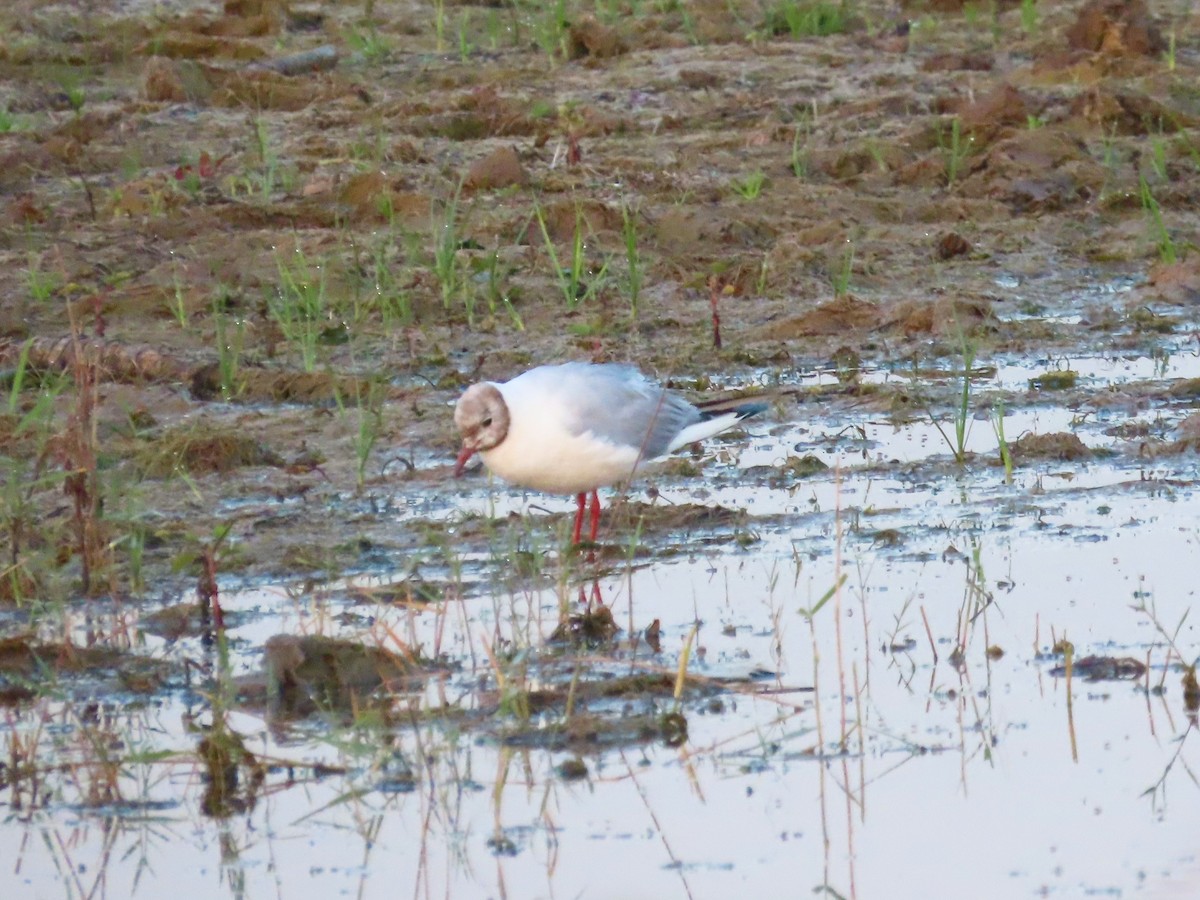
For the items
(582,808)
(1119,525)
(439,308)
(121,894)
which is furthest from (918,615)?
(439,308)

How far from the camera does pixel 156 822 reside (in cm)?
439

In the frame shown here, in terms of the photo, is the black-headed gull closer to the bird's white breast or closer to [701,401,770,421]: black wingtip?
the bird's white breast

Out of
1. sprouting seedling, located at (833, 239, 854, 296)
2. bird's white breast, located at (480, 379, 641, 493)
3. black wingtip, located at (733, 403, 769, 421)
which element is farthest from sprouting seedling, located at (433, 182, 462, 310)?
bird's white breast, located at (480, 379, 641, 493)

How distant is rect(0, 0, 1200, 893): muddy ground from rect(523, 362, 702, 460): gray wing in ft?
0.78

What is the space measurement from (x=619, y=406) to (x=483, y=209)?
358 cm

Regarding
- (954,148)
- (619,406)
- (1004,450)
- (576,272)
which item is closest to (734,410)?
(619,406)

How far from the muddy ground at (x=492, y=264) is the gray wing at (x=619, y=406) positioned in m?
0.24

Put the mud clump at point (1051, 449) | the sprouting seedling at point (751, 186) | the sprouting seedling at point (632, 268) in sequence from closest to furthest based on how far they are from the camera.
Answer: the mud clump at point (1051, 449) < the sprouting seedling at point (632, 268) < the sprouting seedling at point (751, 186)

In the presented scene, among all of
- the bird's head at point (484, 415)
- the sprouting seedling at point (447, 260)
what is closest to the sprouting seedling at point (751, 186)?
the sprouting seedling at point (447, 260)

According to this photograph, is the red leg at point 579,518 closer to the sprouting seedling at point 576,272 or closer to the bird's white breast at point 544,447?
the bird's white breast at point 544,447

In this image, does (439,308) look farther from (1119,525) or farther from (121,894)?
(121,894)

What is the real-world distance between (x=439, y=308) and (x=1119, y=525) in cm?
311

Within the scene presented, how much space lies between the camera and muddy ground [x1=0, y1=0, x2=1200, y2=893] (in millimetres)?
5992

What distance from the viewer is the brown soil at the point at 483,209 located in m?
7.27
